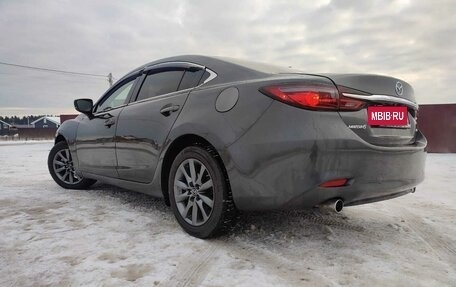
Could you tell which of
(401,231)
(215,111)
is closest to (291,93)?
(215,111)

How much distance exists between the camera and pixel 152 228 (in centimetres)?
319

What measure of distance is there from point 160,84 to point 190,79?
486 millimetres

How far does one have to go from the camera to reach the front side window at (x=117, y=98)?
13.6 feet

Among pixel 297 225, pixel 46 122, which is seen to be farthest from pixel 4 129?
pixel 297 225

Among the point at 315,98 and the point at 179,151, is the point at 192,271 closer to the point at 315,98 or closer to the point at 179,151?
the point at 179,151

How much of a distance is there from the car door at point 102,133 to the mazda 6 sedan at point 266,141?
1.85ft

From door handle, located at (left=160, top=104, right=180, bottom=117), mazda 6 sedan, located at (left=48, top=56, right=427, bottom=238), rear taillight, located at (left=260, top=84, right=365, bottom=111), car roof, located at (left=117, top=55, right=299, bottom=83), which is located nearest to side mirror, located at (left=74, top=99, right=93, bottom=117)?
mazda 6 sedan, located at (left=48, top=56, right=427, bottom=238)

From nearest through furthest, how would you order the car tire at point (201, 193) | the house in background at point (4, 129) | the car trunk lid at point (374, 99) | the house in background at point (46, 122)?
the car trunk lid at point (374, 99) → the car tire at point (201, 193) → the house in background at point (4, 129) → the house in background at point (46, 122)

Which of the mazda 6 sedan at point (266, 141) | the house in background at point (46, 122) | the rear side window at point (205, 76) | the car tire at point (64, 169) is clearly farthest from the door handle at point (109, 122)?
the house in background at point (46, 122)

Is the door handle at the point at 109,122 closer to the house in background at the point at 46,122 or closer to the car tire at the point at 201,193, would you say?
the car tire at the point at 201,193

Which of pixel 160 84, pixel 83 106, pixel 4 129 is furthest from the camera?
pixel 4 129

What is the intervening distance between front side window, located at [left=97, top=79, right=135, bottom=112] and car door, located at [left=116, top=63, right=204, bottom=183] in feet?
0.87

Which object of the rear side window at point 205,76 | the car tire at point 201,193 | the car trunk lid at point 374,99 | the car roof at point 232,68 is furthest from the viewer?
the rear side window at point 205,76

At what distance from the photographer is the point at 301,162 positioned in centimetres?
237
